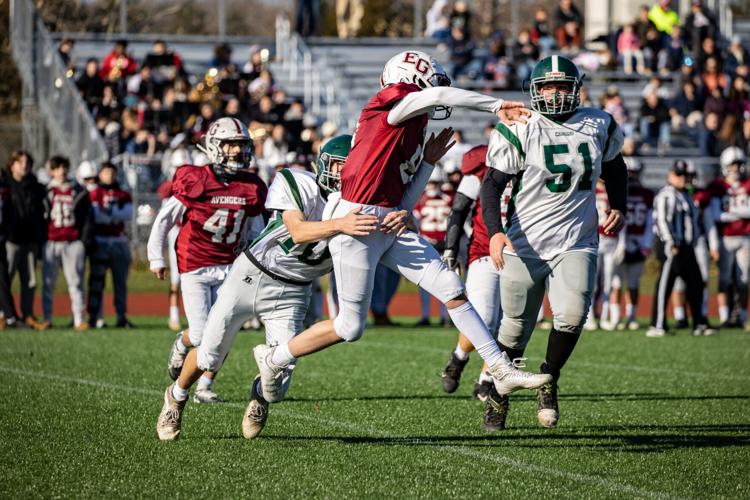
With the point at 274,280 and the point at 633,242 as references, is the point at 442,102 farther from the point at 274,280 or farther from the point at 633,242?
the point at 633,242

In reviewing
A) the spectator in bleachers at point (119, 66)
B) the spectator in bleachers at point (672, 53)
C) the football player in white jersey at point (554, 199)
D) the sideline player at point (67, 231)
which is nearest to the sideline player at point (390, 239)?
the football player in white jersey at point (554, 199)

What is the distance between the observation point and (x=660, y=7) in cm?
2377

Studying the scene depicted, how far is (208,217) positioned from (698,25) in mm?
17345

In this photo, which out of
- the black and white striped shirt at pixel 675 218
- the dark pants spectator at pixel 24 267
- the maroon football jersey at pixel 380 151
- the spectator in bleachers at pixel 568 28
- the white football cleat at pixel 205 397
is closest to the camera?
the maroon football jersey at pixel 380 151

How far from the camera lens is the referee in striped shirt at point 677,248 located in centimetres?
1352

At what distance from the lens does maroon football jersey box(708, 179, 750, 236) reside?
14.5 metres

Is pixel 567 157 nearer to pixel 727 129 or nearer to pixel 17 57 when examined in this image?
pixel 727 129

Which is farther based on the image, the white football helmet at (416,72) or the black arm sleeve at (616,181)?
the black arm sleeve at (616,181)

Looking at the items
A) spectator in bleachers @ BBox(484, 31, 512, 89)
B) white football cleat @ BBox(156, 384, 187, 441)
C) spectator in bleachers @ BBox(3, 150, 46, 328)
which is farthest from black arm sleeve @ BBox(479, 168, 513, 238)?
spectator in bleachers @ BBox(484, 31, 512, 89)

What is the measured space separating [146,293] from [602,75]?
998 centimetres

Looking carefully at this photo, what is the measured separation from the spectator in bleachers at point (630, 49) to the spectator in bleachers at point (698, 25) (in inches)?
42.2

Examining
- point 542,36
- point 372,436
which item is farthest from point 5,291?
point 542,36

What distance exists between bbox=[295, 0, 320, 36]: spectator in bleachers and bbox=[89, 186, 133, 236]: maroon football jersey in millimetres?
10808

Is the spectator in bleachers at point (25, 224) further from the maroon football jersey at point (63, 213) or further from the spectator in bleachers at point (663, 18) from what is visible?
the spectator in bleachers at point (663, 18)
